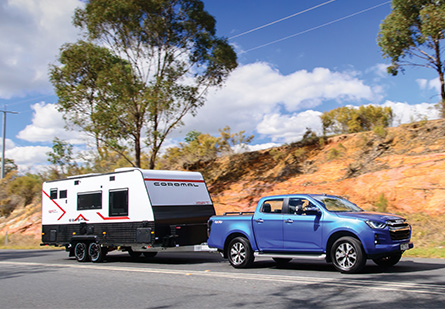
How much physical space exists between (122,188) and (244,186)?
13767 mm

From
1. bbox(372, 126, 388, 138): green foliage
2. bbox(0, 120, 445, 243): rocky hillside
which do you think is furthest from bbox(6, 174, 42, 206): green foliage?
bbox(372, 126, 388, 138): green foliage

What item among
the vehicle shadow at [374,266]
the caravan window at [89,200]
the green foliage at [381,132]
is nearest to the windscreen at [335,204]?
the vehicle shadow at [374,266]

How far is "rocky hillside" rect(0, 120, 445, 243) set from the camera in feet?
59.8

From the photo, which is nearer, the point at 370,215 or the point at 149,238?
the point at 370,215

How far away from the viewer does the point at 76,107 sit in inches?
1024

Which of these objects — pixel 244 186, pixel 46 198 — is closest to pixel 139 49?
pixel 244 186

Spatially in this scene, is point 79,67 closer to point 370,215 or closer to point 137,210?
point 137,210

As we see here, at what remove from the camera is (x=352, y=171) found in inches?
871

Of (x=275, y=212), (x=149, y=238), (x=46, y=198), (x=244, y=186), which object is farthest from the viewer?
(x=244, y=186)

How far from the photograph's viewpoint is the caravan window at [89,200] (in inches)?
585

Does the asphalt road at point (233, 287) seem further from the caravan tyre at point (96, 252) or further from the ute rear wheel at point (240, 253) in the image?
the caravan tyre at point (96, 252)

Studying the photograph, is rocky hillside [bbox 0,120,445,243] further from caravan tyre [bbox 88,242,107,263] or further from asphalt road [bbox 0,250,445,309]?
caravan tyre [bbox 88,242,107,263]

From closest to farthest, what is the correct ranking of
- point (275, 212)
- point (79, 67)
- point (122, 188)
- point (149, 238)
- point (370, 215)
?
point (370, 215), point (275, 212), point (149, 238), point (122, 188), point (79, 67)

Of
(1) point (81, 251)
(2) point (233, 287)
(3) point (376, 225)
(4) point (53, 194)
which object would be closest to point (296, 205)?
(3) point (376, 225)
